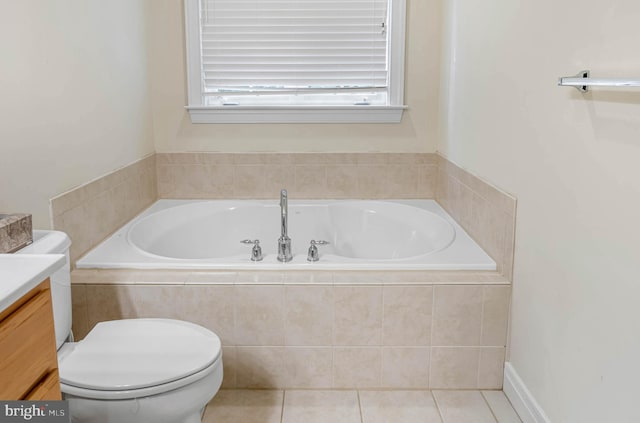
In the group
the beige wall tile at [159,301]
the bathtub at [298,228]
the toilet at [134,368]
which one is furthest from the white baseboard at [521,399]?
the beige wall tile at [159,301]

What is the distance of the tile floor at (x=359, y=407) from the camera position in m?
2.22

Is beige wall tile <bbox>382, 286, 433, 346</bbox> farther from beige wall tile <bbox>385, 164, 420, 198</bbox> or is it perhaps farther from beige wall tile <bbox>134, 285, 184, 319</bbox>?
beige wall tile <bbox>385, 164, 420, 198</bbox>

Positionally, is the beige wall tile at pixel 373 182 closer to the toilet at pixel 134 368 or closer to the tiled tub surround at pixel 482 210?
the tiled tub surround at pixel 482 210

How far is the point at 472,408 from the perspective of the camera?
2289mm

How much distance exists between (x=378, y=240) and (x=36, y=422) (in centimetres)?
238

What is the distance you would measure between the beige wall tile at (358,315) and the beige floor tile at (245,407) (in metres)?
0.34

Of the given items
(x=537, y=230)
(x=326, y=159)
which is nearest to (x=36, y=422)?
(x=537, y=230)

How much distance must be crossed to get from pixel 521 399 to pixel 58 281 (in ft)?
5.48

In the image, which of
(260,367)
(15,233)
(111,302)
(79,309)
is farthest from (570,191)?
(79,309)

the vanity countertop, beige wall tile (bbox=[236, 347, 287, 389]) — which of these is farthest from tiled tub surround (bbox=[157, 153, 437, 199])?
the vanity countertop

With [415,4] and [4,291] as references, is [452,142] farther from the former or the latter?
[4,291]

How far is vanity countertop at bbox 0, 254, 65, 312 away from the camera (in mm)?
1036

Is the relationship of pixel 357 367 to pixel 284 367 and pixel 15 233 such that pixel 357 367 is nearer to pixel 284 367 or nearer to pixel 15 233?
pixel 284 367

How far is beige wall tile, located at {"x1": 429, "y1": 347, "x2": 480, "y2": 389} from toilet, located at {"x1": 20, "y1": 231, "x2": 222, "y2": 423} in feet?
3.22
